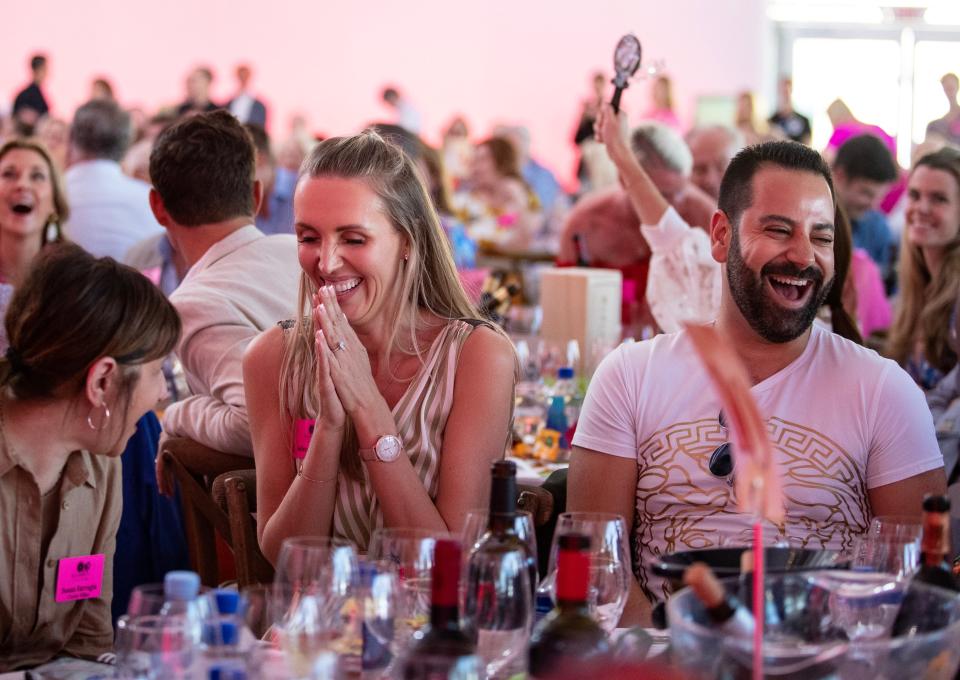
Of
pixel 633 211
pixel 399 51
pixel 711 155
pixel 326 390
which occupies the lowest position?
pixel 326 390

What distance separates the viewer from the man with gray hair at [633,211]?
17.5ft

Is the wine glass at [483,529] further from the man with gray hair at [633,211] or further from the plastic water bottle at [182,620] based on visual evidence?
the man with gray hair at [633,211]

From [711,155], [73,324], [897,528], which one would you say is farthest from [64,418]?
[711,155]

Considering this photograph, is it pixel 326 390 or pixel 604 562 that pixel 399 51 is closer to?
pixel 326 390

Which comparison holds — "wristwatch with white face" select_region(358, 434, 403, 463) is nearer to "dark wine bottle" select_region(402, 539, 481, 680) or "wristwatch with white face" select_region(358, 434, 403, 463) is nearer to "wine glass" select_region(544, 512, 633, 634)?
"wine glass" select_region(544, 512, 633, 634)

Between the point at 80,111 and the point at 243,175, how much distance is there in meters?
3.26

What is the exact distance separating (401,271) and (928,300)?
8.33 feet

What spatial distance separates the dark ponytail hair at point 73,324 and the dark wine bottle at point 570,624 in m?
A: 1.06

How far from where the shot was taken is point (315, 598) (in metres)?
1.44

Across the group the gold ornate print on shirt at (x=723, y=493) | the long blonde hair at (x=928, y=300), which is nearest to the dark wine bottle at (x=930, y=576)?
the gold ornate print on shirt at (x=723, y=493)

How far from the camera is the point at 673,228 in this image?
14.3 feet

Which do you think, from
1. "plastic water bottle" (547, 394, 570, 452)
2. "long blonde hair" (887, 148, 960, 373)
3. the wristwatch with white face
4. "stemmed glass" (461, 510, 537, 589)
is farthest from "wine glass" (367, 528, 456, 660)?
"long blonde hair" (887, 148, 960, 373)

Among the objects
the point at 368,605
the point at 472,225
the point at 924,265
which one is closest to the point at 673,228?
the point at 924,265

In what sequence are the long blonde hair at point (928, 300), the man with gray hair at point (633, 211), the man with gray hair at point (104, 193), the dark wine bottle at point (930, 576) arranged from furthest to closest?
the man with gray hair at point (104, 193)
the man with gray hair at point (633, 211)
the long blonde hair at point (928, 300)
the dark wine bottle at point (930, 576)
